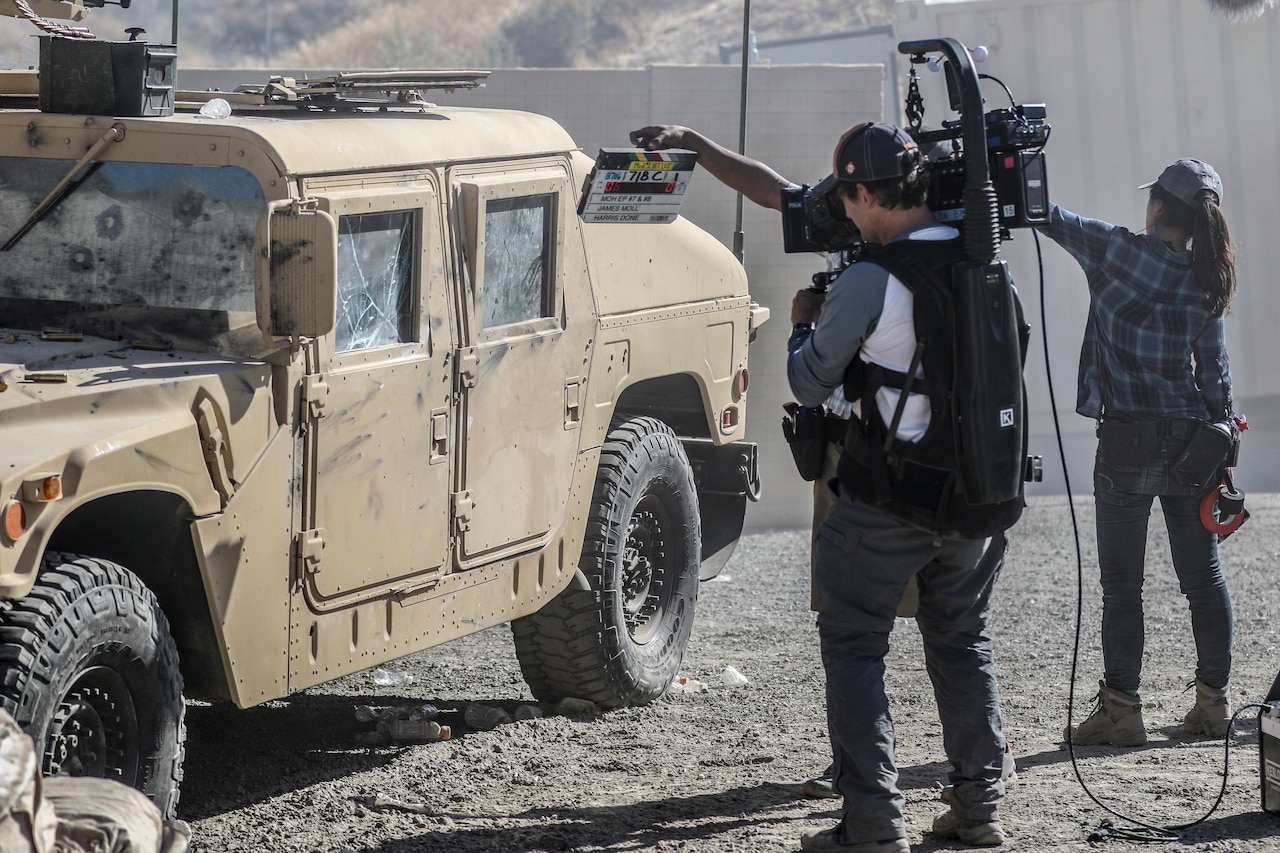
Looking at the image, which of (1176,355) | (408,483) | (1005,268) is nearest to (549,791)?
(408,483)

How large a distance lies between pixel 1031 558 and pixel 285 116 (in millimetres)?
5788

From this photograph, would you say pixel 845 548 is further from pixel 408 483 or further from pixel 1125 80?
pixel 1125 80

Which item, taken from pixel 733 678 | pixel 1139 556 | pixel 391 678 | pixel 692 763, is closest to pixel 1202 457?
pixel 1139 556

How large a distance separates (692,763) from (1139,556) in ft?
5.52

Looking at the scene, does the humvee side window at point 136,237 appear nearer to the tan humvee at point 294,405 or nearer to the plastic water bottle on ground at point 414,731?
the tan humvee at point 294,405

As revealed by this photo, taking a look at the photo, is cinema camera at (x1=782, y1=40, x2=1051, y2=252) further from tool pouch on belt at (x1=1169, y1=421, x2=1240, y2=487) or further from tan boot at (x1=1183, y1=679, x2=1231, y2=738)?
tan boot at (x1=1183, y1=679, x2=1231, y2=738)

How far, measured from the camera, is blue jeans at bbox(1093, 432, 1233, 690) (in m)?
5.62

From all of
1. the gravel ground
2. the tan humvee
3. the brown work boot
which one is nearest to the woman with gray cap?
the gravel ground

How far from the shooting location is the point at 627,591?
20.9ft

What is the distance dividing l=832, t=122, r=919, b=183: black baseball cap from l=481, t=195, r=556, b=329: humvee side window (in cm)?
144

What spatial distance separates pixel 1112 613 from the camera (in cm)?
568

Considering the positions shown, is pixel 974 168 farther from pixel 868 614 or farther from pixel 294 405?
pixel 294 405

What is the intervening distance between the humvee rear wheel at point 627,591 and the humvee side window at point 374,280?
1.32 metres

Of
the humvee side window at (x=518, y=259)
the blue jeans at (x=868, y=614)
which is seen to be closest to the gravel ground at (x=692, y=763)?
the blue jeans at (x=868, y=614)
